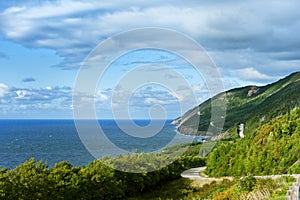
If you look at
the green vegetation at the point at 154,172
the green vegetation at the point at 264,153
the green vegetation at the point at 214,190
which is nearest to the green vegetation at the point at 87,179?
the green vegetation at the point at 154,172

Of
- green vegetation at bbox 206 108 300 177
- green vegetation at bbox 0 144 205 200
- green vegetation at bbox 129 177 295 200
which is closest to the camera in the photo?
green vegetation at bbox 129 177 295 200

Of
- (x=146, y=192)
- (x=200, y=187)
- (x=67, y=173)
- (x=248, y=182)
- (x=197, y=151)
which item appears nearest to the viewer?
(x=248, y=182)

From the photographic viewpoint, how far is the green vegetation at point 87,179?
24.7 m

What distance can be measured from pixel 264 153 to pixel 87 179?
584 inches

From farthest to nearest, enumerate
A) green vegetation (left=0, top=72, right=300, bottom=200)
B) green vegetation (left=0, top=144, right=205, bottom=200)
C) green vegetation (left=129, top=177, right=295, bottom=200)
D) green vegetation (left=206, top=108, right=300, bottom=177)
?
green vegetation (left=206, top=108, right=300, bottom=177) → green vegetation (left=0, top=72, right=300, bottom=200) → green vegetation (left=0, top=144, right=205, bottom=200) → green vegetation (left=129, top=177, right=295, bottom=200)

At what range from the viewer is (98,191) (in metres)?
30.8

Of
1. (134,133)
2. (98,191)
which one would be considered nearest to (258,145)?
(98,191)

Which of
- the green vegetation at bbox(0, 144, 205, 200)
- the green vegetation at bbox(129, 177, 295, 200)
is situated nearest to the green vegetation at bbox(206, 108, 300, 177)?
the green vegetation at bbox(129, 177, 295, 200)

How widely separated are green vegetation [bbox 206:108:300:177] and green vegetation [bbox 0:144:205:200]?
5.75 m

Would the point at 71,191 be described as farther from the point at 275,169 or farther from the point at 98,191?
the point at 275,169

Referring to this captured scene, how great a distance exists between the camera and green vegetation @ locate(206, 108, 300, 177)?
101 feet

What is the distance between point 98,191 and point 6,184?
8985 millimetres

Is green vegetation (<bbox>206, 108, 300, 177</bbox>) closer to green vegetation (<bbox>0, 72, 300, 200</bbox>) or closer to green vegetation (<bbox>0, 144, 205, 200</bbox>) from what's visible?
green vegetation (<bbox>0, 72, 300, 200</bbox>)

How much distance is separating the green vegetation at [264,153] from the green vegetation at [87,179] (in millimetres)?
5750
